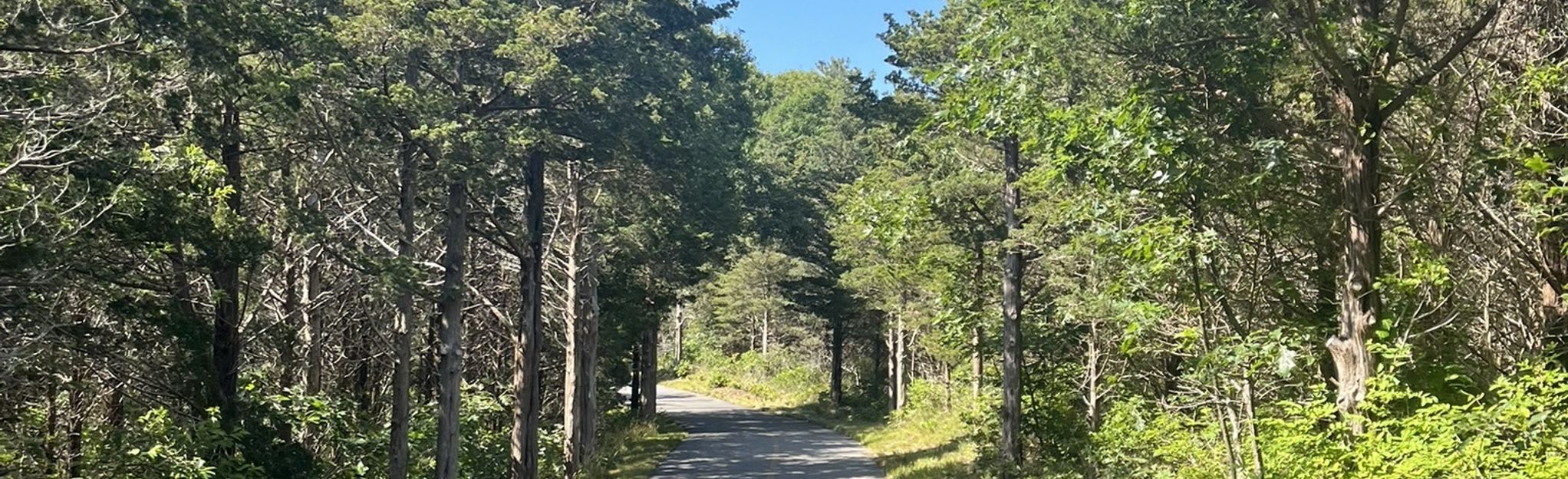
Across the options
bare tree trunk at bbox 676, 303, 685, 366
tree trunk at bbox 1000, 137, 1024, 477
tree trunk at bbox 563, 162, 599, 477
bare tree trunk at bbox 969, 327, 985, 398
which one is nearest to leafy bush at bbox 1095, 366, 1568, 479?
tree trunk at bbox 1000, 137, 1024, 477

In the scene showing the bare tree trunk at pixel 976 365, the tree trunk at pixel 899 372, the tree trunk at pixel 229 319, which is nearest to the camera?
the tree trunk at pixel 229 319

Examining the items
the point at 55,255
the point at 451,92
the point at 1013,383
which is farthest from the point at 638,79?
the point at 55,255

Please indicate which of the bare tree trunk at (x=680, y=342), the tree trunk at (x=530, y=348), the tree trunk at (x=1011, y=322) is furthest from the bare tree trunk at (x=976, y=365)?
the bare tree trunk at (x=680, y=342)

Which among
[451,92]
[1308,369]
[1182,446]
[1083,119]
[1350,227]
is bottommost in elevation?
[1182,446]

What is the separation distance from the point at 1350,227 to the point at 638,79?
1242 centimetres

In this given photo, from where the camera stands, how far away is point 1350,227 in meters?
7.92

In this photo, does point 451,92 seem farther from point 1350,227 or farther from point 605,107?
point 1350,227

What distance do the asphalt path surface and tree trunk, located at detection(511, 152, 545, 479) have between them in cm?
356

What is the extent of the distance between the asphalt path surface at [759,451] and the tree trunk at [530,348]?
11.7 feet

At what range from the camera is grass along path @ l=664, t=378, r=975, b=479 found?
65.0 ft

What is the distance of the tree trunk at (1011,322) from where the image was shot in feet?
52.0

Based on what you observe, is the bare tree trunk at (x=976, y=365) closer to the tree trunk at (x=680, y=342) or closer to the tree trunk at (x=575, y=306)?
the tree trunk at (x=575, y=306)

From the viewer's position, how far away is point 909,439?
88.8ft

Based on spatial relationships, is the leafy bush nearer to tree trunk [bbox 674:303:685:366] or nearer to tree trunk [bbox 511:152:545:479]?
tree trunk [bbox 511:152:545:479]
